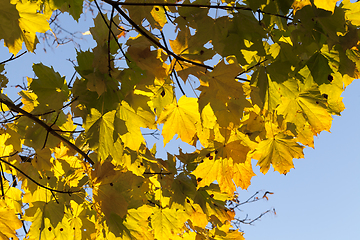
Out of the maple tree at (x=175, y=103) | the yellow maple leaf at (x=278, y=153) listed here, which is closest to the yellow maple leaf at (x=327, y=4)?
the maple tree at (x=175, y=103)

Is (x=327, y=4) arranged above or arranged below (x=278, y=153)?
above

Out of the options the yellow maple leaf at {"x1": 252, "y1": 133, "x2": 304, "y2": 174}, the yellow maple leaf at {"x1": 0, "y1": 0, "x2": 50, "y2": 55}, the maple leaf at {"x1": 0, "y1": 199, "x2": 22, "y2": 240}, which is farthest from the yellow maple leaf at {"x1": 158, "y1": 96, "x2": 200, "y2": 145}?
the maple leaf at {"x1": 0, "y1": 199, "x2": 22, "y2": 240}

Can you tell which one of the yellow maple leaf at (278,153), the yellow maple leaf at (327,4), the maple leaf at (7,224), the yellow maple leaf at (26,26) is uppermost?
the yellow maple leaf at (26,26)

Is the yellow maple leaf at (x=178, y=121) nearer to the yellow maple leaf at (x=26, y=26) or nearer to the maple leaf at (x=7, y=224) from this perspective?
Answer: the yellow maple leaf at (x=26, y=26)

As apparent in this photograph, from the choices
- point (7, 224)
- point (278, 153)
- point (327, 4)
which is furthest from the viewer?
point (278, 153)

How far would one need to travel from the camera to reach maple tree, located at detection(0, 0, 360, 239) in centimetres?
140

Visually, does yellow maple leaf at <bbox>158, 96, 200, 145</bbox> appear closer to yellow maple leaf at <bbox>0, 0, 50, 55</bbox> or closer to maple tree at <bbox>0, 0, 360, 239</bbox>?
maple tree at <bbox>0, 0, 360, 239</bbox>

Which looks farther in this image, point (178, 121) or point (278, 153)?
point (278, 153)

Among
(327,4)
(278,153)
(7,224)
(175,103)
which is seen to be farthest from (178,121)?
(7,224)

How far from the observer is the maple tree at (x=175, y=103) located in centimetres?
140

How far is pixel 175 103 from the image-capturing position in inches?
71.6

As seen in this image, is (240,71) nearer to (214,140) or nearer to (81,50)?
(214,140)

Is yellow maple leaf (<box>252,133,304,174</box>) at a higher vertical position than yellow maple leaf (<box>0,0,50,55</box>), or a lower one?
lower

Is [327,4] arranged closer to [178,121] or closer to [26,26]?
[178,121]
